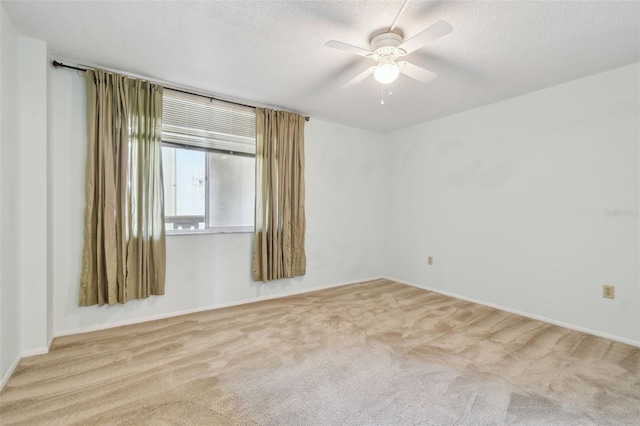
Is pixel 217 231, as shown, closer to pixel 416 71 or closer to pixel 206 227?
pixel 206 227

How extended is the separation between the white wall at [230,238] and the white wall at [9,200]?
0.43 metres

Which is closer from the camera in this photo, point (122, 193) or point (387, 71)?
point (387, 71)

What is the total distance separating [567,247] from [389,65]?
2.48m

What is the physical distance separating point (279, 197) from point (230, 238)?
2.45 feet

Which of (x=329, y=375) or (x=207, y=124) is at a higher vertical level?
(x=207, y=124)

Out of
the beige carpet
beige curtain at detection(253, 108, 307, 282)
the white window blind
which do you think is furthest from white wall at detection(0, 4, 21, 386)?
beige curtain at detection(253, 108, 307, 282)

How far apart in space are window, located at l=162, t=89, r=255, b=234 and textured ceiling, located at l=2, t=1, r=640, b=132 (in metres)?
0.28

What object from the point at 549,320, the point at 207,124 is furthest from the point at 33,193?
the point at 549,320

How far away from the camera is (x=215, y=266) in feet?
10.7

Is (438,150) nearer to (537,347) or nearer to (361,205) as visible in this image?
(361,205)

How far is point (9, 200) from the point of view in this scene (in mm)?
1924

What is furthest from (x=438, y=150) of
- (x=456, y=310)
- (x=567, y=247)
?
(x=456, y=310)

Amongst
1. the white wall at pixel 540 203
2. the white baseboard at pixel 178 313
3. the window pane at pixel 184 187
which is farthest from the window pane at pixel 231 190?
the white wall at pixel 540 203

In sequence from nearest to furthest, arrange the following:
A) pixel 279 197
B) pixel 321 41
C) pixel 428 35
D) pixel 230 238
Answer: pixel 428 35
pixel 321 41
pixel 230 238
pixel 279 197
